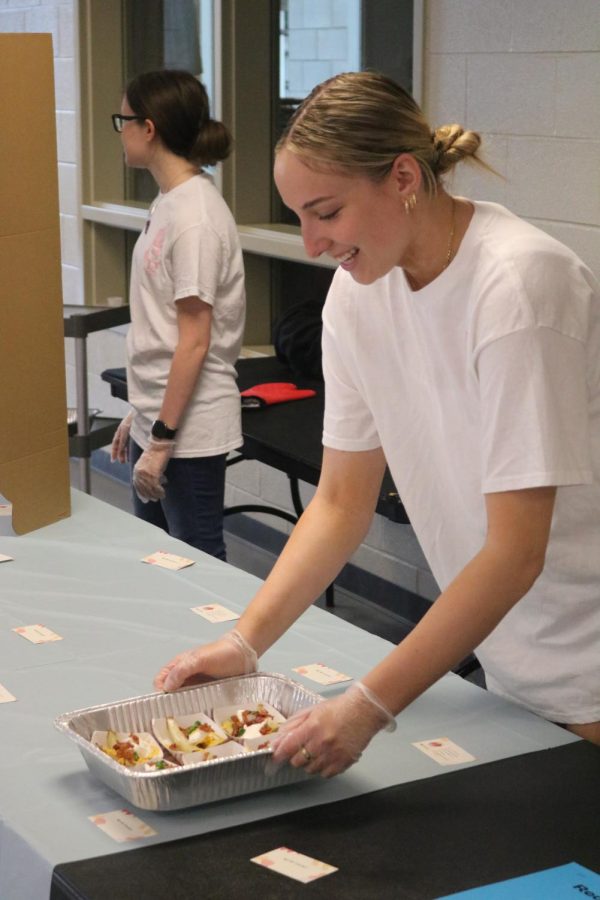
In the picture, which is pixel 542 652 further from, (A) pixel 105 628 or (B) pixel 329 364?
(A) pixel 105 628

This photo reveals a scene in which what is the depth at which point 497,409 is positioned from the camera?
3.96 ft

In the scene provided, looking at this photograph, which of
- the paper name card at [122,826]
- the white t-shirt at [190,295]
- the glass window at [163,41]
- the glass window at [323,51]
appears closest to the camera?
the paper name card at [122,826]

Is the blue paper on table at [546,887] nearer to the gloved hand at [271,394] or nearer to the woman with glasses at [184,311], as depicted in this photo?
the woman with glasses at [184,311]

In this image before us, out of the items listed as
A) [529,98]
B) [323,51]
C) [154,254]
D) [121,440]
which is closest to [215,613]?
[154,254]

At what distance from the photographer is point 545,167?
2.98 m

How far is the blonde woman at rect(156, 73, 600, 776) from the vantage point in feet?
3.96

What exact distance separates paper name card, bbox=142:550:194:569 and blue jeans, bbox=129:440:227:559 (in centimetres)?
70

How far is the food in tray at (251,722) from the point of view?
1.26 meters

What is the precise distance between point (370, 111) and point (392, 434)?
1.25ft

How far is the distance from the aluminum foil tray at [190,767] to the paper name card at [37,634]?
1.21 ft

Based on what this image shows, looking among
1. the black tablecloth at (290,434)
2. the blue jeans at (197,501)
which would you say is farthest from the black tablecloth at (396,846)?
the blue jeans at (197,501)

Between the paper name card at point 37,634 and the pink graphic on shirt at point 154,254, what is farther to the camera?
the pink graphic on shirt at point 154,254

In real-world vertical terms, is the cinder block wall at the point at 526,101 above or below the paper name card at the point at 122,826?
above

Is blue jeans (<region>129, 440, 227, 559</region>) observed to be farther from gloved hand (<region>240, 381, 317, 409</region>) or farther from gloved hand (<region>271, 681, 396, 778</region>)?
gloved hand (<region>271, 681, 396, 778</region>)
